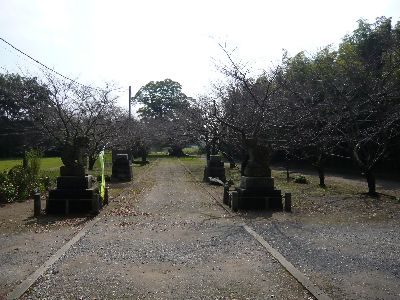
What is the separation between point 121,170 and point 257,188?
12698 mm

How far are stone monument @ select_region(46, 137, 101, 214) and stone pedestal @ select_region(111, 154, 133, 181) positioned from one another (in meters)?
11.0

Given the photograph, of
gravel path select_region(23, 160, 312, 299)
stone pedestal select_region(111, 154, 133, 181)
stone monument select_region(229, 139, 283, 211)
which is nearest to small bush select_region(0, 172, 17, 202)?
gravel path select_region(23, 160, 312, 299)

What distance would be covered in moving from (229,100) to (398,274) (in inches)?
701

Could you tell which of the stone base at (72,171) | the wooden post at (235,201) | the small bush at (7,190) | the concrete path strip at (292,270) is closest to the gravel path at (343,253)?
the concrete path strip at (292,270)

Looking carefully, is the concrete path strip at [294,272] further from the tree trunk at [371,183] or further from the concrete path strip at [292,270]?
the tree trunk at [371,183]

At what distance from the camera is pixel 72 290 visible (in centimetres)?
534

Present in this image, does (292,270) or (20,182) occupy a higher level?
(20,182)

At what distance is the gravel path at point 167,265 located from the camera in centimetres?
527

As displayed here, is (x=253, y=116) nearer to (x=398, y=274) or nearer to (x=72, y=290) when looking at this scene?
(x=398, y=274)

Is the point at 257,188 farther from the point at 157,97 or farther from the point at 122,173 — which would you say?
the point at 157,97

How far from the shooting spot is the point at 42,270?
612cm

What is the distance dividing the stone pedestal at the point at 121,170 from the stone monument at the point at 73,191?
11.0m

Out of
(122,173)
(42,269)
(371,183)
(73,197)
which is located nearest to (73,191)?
(73,197)

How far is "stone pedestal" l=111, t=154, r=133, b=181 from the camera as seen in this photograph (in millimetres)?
23406
